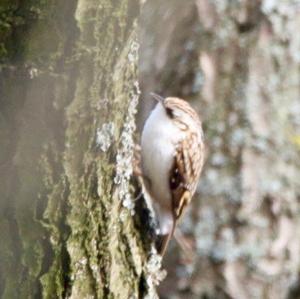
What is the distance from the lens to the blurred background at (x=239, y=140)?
395cm

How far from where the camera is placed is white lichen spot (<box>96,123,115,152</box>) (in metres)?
1.63

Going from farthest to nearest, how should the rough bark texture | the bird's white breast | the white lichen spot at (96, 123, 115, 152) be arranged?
the bird's white breast
the white lichen spot at (96, 123, 115, 152)
the rough bark texture

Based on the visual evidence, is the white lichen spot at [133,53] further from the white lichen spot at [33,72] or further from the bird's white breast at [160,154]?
the bird's white breast at [160,154]

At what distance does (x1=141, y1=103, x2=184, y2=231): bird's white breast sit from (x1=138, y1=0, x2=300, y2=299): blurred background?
0.93 metres

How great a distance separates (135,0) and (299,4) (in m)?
2.59

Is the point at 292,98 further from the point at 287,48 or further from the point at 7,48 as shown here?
the point at 7,48

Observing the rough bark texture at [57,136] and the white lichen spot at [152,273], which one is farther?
the white lichen spot at [152,273]

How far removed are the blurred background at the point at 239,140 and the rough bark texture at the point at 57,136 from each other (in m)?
2.27

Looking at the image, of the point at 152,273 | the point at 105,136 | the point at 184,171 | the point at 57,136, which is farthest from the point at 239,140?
the point at 57,136

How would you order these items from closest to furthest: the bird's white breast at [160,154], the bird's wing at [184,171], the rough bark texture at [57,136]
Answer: the rough bark texture at [57,136], the bird's white breast at [160,154], the bird's wing at [184,171]

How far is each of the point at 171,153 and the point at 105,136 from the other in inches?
53.8

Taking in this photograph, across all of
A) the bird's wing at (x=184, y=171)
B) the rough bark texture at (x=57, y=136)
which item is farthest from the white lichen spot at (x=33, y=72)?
the bird's wing at (x=184, y=171)

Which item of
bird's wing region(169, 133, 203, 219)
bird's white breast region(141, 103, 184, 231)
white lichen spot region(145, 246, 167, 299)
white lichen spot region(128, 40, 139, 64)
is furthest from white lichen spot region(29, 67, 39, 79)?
bird's wing region(169, 133, 203, 219)

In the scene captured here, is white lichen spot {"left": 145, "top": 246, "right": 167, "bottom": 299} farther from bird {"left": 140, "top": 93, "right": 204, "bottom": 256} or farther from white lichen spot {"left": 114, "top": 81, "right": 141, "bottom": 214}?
bird {"left": 140, "top": 93, "right": 204, "bottom": 256}
